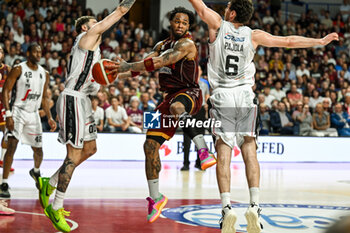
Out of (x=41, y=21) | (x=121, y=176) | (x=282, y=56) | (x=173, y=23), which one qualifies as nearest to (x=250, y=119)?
(x=173, y=23)

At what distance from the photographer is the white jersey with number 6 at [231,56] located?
526 cm

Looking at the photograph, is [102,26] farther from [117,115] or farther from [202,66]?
[202,66]

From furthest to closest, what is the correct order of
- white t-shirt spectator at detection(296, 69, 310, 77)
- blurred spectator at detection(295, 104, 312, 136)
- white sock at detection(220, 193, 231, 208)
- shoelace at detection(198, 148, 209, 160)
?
white t-shirt spectator at detection(296, 69, 310, 77) → blurred spectator at detection(295, 104, 312, 136) → shoelace at detection(198, 148, 209, 160) → white sock at detection(220, 193, 231, 208)

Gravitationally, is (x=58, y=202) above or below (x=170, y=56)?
below

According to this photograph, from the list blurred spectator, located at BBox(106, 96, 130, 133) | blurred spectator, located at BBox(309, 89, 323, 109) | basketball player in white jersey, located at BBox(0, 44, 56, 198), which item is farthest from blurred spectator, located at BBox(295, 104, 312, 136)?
basketball player in white jersey, located at BBox(0, 44, 56, 198)

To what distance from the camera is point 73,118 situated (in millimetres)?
A: 5621

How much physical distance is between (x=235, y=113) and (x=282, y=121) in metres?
9.67

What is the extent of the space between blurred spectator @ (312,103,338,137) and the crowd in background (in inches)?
0.6

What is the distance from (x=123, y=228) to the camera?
5418 millimetres

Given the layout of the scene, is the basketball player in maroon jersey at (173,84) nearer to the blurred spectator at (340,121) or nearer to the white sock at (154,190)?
the white sock at (154,190)

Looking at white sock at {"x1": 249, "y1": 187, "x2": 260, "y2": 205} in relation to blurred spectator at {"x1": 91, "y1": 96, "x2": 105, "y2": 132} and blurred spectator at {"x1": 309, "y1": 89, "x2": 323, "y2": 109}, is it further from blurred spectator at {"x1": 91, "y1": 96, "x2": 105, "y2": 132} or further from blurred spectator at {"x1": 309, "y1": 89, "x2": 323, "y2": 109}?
blurred spectator at {"x1": 309, "y1": 89, "x2": 323, "y2": 109}

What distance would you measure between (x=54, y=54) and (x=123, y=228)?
10.5 meters

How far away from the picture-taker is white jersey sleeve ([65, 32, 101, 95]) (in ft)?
18.5

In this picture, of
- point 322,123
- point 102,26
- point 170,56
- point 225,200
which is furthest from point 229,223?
point 322,123
